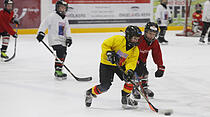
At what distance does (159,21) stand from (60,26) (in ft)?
13.7

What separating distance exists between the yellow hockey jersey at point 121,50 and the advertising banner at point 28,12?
22.9 feet

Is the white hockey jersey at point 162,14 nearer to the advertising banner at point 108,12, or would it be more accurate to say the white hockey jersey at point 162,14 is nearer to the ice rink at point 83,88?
the ice rink at point 83,88

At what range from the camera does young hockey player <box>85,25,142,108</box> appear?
10.3 feet

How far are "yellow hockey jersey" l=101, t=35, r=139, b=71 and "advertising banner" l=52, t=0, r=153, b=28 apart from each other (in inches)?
285

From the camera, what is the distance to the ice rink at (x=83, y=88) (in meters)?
3.35

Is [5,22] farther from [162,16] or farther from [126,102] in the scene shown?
[162,16]

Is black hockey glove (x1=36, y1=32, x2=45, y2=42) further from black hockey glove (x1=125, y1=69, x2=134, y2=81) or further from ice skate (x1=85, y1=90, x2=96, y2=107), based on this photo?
black hockey glove (x1=125, y1=69, x2=134, y2=81)

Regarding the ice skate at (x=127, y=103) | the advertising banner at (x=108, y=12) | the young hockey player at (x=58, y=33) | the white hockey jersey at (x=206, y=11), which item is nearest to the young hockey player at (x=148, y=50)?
the ice skate at (x=127, y=103)

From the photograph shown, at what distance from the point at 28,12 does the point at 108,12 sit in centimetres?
220

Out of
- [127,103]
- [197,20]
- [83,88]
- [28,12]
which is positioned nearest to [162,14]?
[197,20]

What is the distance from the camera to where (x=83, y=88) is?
14.2 ft

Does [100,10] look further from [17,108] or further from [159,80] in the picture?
[17,108]

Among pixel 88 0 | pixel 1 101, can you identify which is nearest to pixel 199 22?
pixel 88 0

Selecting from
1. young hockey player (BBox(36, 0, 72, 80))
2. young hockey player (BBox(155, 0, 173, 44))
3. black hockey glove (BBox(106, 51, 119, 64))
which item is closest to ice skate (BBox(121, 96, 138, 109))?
black hockey glove (BBox(106, 51, 119, 64))
